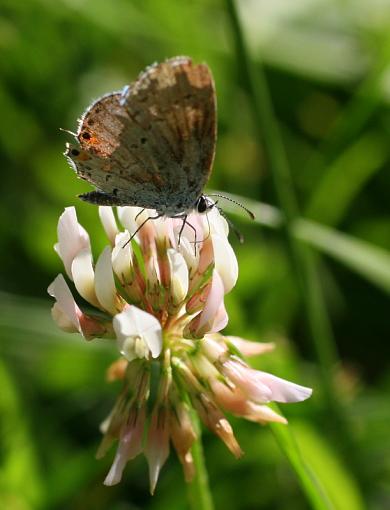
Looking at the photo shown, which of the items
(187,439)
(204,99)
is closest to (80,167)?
(204,99)

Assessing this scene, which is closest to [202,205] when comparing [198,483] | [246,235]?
[198,483]

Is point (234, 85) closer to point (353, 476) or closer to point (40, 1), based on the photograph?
point (40, 1)

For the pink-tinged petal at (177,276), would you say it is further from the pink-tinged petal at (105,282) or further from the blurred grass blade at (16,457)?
the blurred grass blade at (16,457)

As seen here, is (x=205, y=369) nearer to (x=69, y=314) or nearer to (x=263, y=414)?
(x=263, y=414)

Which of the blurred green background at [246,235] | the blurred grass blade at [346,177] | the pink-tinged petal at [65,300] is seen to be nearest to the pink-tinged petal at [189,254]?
the pink-tinged petal at [65,300]

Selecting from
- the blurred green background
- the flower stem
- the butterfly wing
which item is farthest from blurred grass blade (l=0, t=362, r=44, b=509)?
the butterfly wing

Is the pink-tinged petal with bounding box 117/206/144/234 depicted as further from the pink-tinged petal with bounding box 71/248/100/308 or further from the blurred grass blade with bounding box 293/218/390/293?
the blurred grass blade with bounding box 293/218/390/293
